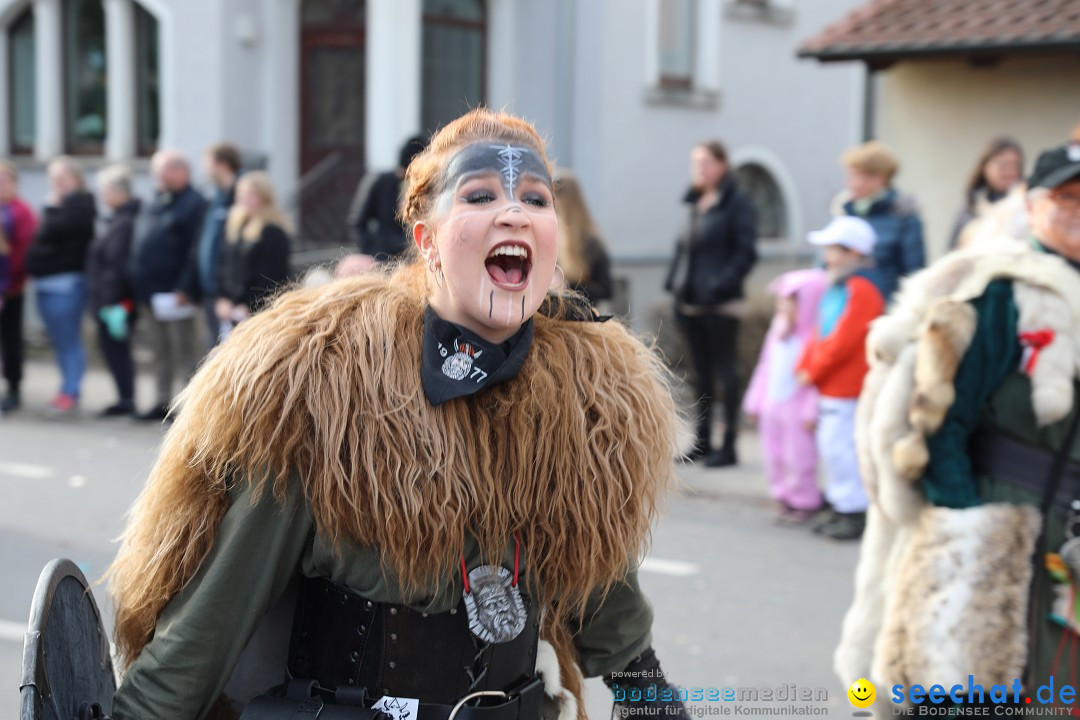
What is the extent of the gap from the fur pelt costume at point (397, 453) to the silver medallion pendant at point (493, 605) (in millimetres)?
45

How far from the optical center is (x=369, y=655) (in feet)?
7.34

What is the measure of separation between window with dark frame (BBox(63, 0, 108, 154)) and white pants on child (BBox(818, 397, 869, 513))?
12261 mm

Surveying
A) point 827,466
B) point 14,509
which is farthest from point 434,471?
point 14,509

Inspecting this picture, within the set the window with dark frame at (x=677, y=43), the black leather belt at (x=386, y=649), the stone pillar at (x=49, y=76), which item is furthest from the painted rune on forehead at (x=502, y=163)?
the stone pillar at (x=49, y=76)

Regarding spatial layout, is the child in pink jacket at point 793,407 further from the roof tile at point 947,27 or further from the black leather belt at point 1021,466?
the roof tile at point 947,27

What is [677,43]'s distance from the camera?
17344 millimetres

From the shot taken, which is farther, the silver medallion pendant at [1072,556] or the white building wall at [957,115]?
the white building wall at [957,115]

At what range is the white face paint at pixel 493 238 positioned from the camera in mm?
2268

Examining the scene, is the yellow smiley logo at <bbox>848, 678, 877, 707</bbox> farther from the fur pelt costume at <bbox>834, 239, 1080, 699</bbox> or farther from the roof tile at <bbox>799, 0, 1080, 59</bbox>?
the roof tile at <bbox>799, 0, 1080, 59</bbox>

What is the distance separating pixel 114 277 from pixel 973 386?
8.48 meters

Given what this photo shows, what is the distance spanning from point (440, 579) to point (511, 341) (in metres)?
0.44

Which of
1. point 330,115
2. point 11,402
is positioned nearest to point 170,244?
point 11,402

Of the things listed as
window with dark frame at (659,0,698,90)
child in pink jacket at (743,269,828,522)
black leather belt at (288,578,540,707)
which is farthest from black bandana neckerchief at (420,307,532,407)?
window with dark frame at (659,0,698,90)

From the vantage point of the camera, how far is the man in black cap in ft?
10.7
